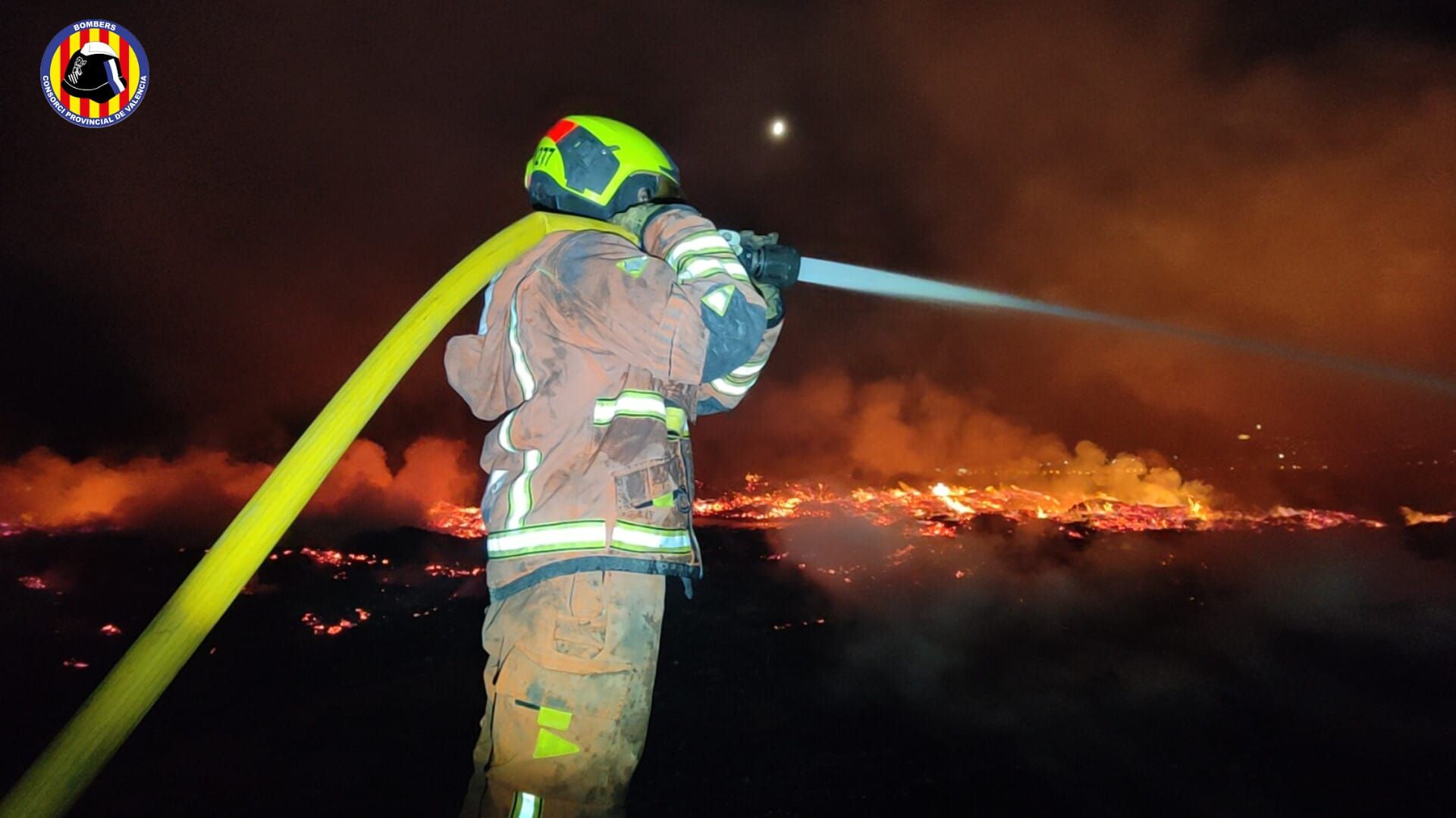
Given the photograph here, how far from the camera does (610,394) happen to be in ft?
6.81

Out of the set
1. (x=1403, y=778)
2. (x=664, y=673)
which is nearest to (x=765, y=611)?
(x=664, y=673)

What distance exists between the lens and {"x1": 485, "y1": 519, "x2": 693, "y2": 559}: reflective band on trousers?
1.94 m

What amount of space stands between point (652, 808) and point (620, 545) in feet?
11.6

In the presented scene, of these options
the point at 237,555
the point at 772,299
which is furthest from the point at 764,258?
the point at 237,555

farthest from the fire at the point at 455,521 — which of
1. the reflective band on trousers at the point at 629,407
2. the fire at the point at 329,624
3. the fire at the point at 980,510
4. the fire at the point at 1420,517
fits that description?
the fire at the point at 1420,517

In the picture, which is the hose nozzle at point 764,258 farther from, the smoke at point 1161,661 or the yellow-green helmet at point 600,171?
the smoke at point 1161,661

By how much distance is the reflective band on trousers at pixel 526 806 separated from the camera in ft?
5.85

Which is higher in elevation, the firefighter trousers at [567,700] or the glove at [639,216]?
the glove at [639,216]

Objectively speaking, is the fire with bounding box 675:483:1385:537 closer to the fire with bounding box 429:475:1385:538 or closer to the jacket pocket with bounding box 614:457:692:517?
the fire with bounding box 429:475:1385:538

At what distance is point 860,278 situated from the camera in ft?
10.2

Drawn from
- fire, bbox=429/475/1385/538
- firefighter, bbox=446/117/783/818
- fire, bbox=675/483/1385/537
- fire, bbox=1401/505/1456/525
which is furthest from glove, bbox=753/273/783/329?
fire, bbox=1401/505/1456/525

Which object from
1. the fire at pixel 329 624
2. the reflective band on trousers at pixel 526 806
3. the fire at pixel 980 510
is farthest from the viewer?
the fire at pixel 980 510

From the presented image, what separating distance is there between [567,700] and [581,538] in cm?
41

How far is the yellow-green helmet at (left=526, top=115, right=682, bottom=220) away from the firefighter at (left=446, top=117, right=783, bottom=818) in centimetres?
24
